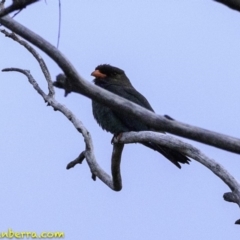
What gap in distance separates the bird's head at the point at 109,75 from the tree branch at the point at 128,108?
5.41m

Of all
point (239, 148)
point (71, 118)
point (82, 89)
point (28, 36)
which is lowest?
point (239, 148)

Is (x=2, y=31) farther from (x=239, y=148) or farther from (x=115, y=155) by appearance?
(x=239, y=148)

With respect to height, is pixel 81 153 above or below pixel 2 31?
below

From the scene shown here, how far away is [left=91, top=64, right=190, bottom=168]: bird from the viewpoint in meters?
8.21

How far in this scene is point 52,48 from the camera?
11.7ft

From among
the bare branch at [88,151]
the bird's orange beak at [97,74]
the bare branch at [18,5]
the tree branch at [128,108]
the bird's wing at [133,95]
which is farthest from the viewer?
the bird's orange beak at [97,74]

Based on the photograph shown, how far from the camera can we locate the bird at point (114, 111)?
8208 mm

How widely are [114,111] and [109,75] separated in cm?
165

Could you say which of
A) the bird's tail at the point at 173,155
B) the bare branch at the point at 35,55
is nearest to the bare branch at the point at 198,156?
the bird's tail at the point at 173,155

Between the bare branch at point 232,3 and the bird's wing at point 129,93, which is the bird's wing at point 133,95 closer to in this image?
the bird's wing at point 129,93

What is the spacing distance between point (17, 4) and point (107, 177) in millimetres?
3311

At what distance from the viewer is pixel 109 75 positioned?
928 cm


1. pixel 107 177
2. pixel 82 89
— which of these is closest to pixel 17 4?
pixel 82 89

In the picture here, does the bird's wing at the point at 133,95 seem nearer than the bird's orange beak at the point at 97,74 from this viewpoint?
Yes
